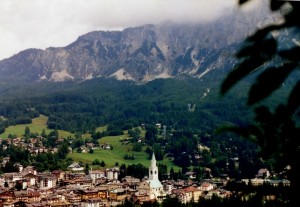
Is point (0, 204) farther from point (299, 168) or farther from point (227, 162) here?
point (299, 168)

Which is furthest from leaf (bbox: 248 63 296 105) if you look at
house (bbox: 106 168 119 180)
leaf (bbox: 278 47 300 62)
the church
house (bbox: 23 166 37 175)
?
house (bbox: 106 168 119 180)

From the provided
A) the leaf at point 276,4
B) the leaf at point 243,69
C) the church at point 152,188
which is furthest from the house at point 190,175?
the leaf at point 276,4

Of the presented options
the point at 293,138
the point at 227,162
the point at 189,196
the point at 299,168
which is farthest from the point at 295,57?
the point at 227,162

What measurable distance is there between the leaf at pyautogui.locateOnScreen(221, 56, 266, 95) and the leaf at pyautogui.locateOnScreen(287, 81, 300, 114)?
1.17 feet

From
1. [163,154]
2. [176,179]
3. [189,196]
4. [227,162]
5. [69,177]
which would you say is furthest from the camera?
[163,154]

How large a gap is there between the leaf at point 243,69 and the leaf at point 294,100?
0.36m

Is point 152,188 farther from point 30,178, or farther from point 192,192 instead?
point 30,178

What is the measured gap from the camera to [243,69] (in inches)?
190

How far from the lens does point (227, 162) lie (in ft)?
560

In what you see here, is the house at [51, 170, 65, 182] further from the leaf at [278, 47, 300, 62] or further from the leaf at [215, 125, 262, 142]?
the leaf at [278, 47, 300, 62]

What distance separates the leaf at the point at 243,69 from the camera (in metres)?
4.68

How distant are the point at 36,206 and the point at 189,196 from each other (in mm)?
31027

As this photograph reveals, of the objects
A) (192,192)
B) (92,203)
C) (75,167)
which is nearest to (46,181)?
(75,167)

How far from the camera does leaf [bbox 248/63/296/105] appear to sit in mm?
4699
